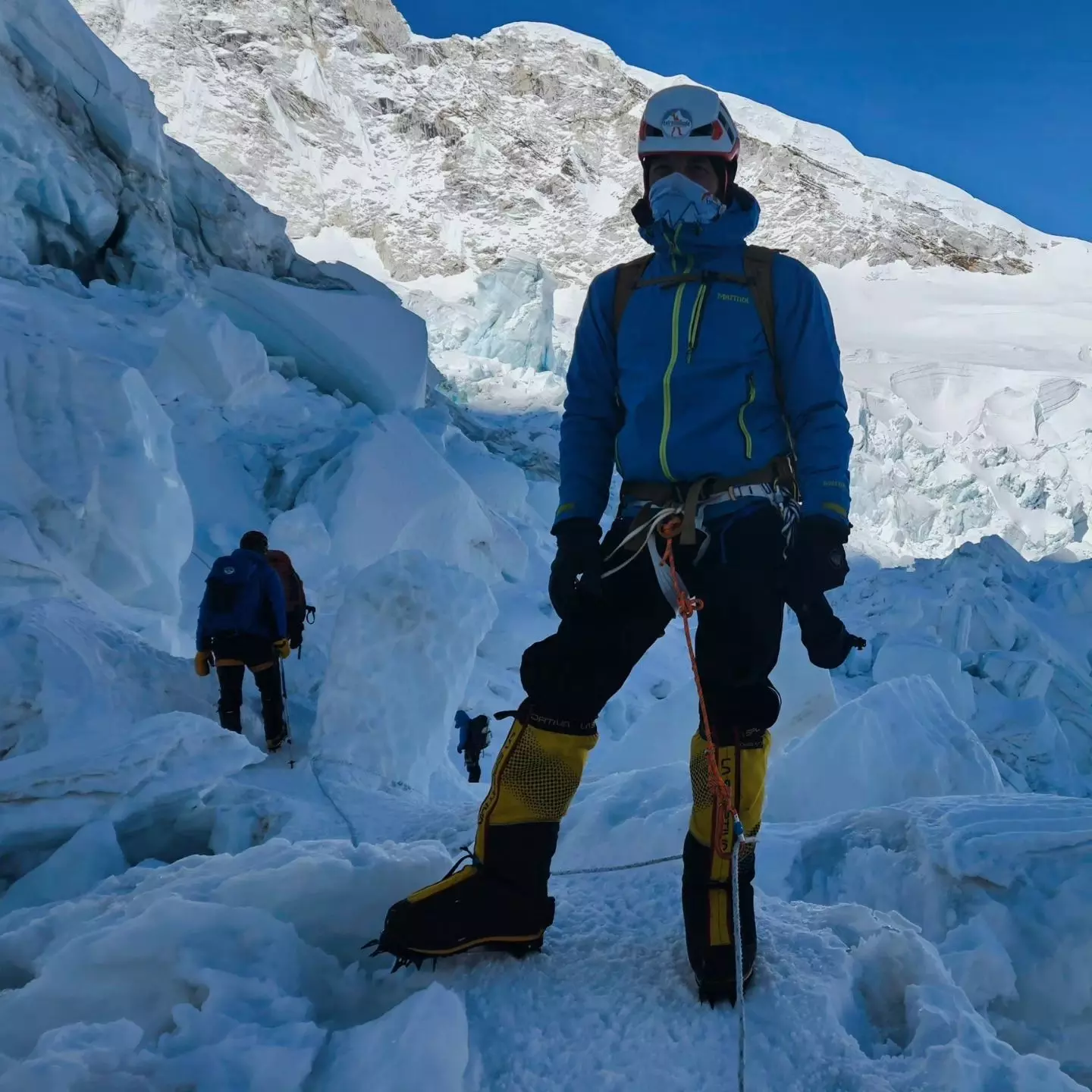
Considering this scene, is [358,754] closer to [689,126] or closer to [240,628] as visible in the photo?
[240,628]

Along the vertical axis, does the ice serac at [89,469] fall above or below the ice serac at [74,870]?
above

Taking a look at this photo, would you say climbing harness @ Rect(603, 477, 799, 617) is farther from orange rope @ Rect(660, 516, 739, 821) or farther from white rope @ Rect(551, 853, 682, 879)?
white rope @ Rect(551, 853, 682, 879)

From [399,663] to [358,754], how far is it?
0.58 meters

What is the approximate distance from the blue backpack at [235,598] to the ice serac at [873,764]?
2.58m

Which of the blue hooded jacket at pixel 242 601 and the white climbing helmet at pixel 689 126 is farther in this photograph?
the blue hooded jacket at pixel 242 601

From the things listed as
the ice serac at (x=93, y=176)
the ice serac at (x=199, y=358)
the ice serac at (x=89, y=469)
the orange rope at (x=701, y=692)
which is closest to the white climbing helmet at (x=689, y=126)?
the orange rope at (x=701, y=692)

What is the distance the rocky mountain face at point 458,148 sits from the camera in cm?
4978

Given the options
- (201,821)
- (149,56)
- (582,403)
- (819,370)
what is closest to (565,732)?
(582,403)

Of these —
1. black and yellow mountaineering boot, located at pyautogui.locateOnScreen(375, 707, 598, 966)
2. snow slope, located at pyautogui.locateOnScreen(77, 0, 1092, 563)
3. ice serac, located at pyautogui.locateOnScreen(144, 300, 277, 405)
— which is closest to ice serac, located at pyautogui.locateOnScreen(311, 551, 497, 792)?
black and yellow mountaineering boot, located at pyautogui.locateOnScreen(375, 707, 598, 966)

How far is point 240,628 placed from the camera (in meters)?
3.85

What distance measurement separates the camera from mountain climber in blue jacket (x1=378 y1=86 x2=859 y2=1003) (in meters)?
1.34

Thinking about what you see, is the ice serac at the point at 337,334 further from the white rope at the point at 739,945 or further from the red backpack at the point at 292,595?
the white rope at the point at 739,945

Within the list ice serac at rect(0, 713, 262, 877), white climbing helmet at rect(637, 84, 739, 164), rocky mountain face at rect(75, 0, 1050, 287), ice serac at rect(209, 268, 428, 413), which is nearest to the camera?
white climbing helmet at rect(637, 84, 739, 164)

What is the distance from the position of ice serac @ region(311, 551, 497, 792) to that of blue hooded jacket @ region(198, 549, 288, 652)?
783 mm
